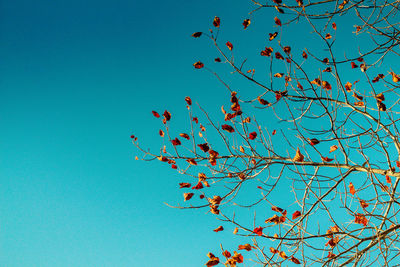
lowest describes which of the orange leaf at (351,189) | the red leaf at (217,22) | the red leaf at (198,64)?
the orange leaf at (351,189)

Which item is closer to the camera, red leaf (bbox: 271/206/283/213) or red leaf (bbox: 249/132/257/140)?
red leaf (bbox: 271/206/283/213)

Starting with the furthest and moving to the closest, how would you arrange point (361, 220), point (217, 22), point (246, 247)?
point (217, 22), point (361, 220), point (246, 247)

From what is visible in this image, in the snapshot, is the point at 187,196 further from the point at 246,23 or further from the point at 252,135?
the point at 246,23

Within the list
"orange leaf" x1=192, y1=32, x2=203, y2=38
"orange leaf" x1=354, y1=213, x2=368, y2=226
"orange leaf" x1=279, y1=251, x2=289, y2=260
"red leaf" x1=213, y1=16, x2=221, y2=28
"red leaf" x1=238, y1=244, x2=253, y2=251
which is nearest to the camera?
"orange leaf" x1=279, y1=251, x2=289, y2=260

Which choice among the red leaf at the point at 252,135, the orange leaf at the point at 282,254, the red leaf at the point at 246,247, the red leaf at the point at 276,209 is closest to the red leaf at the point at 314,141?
the red leaf at the point at 252,135

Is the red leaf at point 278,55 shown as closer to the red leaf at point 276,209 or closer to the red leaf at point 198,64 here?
the red leaf at point 198,64

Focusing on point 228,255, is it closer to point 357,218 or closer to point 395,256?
point 357,218

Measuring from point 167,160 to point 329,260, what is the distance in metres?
2.06

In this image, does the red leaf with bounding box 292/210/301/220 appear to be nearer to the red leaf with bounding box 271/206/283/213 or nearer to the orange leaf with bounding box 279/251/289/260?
the red leaf with bounding box 271/206/283/213

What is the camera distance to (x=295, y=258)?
3.10 m

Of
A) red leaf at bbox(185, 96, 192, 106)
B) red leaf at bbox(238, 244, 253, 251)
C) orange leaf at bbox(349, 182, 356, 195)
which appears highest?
red leaf at bbox(185, 96, 192, 106)

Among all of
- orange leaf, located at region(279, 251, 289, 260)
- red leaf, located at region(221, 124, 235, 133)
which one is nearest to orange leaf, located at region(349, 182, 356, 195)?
orange leaf, located at region(279, 251, 289, 260)

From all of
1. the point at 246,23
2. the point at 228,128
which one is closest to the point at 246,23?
the point at 246,23

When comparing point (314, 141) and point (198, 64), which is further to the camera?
point (198, 64)
